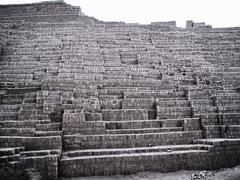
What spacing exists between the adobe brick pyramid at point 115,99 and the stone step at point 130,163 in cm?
3

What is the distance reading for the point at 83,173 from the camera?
768 cm

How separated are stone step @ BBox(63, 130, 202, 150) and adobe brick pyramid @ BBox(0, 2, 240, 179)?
0.03 metres

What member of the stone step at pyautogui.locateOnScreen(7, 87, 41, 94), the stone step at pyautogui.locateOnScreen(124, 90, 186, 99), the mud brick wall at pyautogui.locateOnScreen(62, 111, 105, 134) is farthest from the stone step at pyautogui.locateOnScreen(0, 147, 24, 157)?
the stone step at pyautogui.locateOnScreen(124, 90, 186, 99)

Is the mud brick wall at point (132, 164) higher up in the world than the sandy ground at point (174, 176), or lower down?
higher up

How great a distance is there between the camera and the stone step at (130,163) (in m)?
7.63

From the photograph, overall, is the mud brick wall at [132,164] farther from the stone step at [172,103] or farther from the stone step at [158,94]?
the stone step at [158,94]

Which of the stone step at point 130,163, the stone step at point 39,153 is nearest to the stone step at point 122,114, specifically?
the stone step at point 130,163

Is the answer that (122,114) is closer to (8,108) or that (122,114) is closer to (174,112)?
(174,112)

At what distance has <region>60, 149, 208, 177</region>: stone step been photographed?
763 centimetres

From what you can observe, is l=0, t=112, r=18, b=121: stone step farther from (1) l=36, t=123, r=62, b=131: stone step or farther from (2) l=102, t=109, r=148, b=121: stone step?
(2) l=102, t=109, r=148, b=121: stone step

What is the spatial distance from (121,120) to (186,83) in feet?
12.9

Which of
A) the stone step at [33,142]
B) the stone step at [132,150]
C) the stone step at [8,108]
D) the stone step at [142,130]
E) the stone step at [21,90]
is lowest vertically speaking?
the stone step at [132,150]

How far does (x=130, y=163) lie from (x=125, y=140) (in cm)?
96

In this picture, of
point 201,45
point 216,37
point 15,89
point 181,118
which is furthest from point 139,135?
point 216,37
